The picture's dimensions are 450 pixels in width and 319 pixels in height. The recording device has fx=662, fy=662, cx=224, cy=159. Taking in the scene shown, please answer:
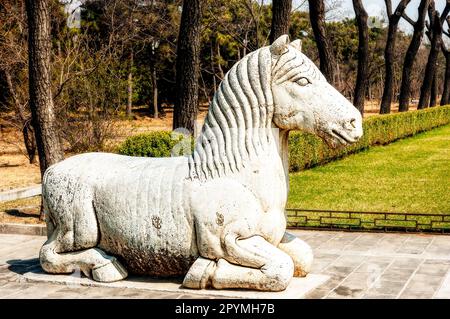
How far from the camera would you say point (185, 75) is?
12383 mm

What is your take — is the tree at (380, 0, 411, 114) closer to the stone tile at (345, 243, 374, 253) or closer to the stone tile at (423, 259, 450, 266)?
the stone tile at (345, 243, 374, 253)

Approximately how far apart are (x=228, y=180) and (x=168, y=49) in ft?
111

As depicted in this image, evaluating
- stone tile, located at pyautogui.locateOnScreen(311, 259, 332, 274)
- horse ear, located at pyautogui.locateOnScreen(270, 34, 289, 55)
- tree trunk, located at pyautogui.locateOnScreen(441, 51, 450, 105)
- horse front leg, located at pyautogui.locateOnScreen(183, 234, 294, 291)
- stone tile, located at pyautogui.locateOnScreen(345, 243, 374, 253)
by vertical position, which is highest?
tree trunk, located at pyautogui.locateOnScreen(441, 51, 450, 105)

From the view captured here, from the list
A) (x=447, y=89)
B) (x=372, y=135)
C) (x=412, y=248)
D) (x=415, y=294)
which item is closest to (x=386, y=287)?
(x=415, y=294)

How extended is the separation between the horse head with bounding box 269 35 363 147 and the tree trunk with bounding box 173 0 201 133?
6.26m

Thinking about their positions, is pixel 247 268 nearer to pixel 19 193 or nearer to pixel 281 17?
pixel 19 193

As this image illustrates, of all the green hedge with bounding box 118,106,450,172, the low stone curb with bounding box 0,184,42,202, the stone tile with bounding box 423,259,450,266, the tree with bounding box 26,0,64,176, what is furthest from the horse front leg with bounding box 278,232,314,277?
the low stone curb with bounding box 0,184,42,202

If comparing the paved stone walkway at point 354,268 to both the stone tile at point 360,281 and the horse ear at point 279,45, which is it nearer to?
the stone tile at point 360,281

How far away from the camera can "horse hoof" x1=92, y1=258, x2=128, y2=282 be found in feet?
21.4

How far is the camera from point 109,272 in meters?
6.54

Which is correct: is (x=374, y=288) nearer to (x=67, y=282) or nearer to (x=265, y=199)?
(x=265, y=199)

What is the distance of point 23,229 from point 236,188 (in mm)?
5205

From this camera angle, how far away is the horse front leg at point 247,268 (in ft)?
19.8
